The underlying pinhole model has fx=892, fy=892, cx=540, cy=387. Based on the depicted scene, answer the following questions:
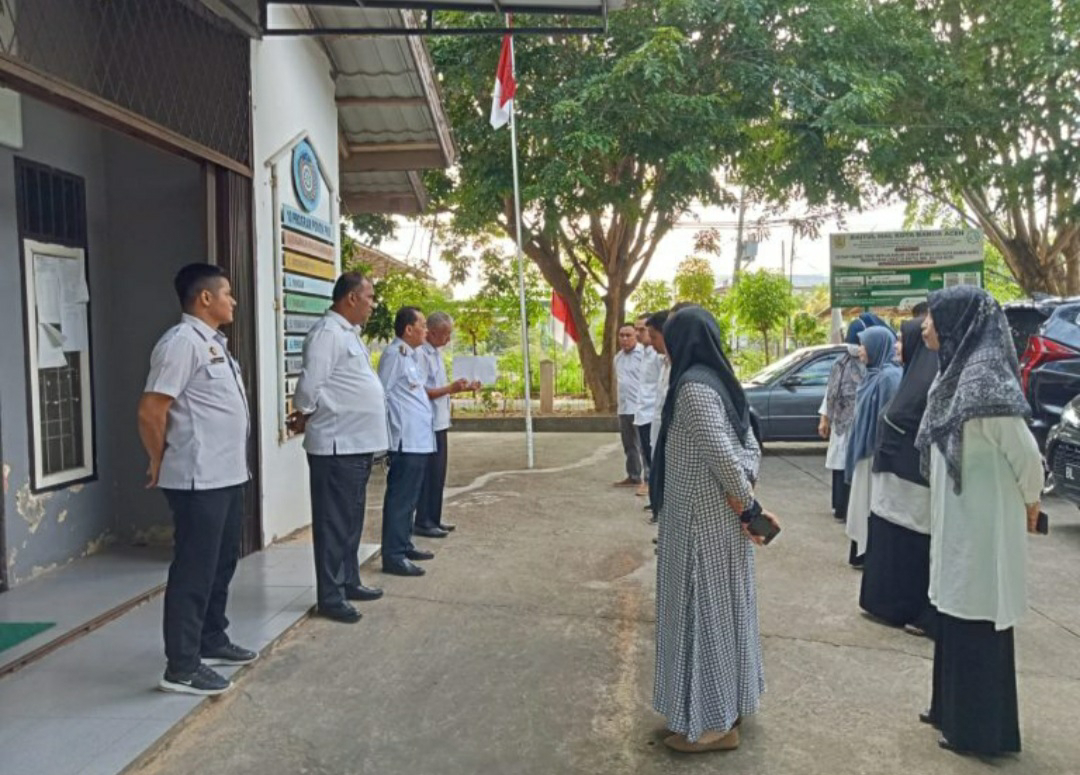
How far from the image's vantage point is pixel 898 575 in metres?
4.78

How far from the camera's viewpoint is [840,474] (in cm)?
789

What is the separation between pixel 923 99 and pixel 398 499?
Result: 10747 millimetres

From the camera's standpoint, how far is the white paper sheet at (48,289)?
17.8 feet

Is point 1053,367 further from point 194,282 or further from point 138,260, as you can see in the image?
point 138,260

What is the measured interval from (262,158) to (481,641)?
3.63 meters

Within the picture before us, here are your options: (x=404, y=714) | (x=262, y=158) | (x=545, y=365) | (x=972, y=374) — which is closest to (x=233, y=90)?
(x=262, y=158)

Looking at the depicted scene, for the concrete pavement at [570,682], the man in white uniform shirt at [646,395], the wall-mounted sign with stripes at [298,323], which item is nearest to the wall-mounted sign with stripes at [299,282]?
the wall-mounted sign with stripes at [298,323]

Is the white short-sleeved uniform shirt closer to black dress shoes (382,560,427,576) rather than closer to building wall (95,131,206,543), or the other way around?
black dress shoes (382,560,427,576)

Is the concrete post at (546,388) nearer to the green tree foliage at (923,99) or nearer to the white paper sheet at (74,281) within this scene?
the green tree foliage at (923,99)

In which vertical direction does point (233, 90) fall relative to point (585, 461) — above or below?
above

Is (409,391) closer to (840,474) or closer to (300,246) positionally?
(300,246)

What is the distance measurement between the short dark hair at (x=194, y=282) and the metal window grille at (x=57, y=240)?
2.24 m

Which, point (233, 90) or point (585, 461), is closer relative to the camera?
point (233, 90)

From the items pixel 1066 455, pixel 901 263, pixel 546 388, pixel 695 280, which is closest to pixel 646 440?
pixel 1066 455
